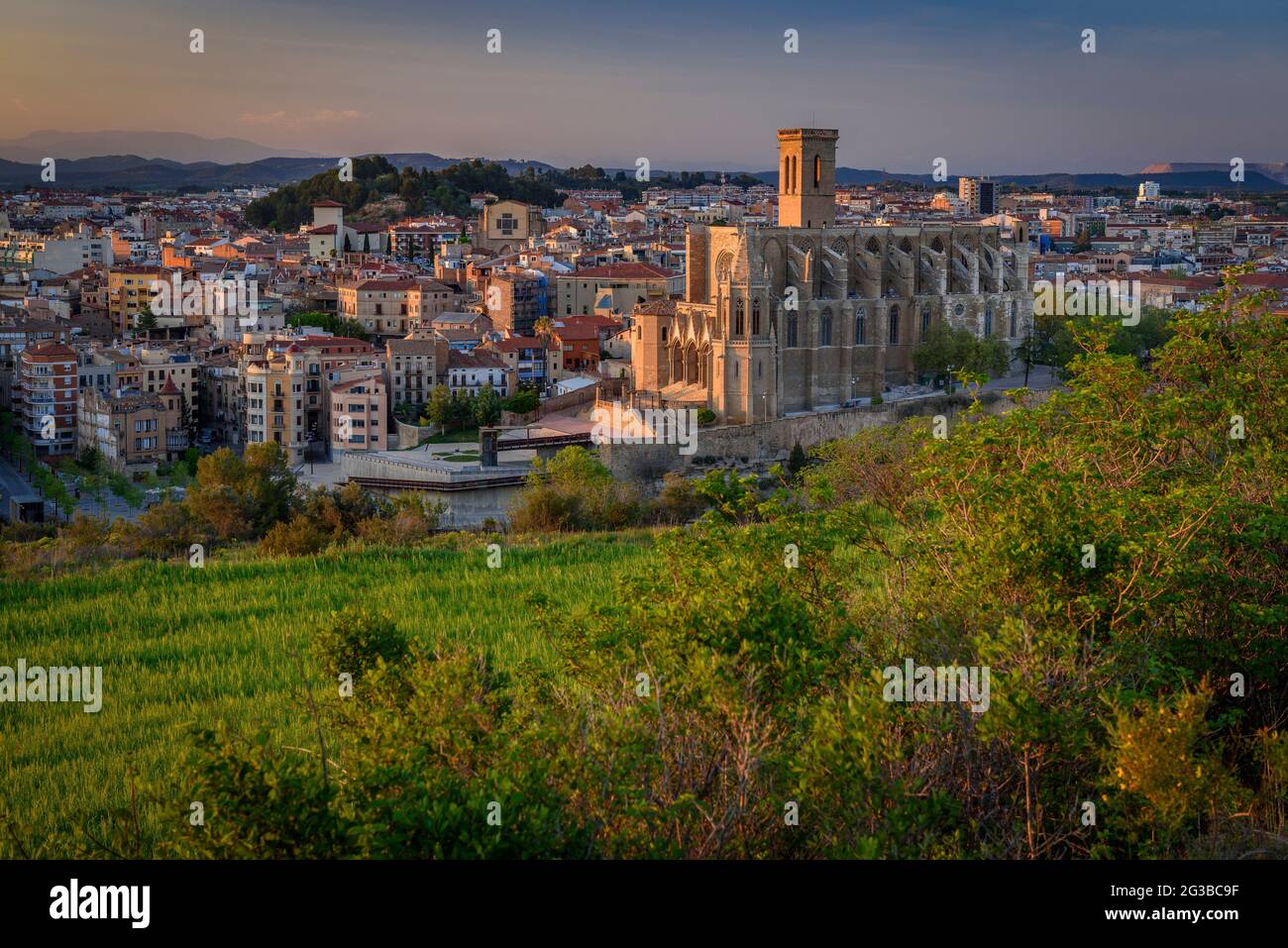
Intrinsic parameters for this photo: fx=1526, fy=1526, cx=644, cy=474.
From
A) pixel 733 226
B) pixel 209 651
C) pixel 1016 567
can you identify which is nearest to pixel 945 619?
pixel 1016 567

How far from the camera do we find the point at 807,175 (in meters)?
27.1

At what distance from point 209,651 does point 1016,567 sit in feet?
21.2

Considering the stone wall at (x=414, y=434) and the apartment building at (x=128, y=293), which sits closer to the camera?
the stone wall at (x=414, y=434)

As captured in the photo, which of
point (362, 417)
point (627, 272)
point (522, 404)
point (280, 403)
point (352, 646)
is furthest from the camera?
point (627, 272)

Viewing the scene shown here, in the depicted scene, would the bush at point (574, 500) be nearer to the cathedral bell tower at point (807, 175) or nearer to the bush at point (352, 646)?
the cathedral bell tower at point (807, 175)

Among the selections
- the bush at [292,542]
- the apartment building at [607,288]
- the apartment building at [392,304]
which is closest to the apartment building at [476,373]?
the apartment building at [607,288]

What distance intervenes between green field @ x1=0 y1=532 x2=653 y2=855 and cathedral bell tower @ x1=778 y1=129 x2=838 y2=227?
12.5 m

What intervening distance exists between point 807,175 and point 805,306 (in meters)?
3.05

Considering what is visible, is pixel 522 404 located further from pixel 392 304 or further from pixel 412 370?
pixel 392 304

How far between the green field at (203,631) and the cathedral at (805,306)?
28.4ft

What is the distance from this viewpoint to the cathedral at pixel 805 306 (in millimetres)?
24344

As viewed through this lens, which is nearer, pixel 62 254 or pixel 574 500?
pixel 574 500

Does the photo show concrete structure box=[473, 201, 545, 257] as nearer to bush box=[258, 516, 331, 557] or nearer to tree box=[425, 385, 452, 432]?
tree box=[425, 385, 452, 432]

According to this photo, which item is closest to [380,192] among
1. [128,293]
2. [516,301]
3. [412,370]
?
[128,293]
